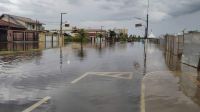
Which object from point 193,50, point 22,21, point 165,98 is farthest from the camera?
point 22,21

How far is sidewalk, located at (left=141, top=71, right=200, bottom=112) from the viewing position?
10.1m

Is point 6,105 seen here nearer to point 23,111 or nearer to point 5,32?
point 23,111

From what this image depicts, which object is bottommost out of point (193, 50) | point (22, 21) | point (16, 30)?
point (193, 50)

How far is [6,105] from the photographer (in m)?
10.4

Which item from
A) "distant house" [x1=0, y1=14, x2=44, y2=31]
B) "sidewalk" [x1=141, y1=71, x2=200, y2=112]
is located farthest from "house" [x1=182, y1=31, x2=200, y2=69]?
"distant house" [x1=0, y1=14, x2=44, y2=31]

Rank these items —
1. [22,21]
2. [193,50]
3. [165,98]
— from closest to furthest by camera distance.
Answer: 1. [165,98]
2. [193,50]
3. [22,21]

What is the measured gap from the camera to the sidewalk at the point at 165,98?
10.1 metres

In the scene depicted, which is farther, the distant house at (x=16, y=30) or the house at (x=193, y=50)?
the distant house at (x=16, y=30)

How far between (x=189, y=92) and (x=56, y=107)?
5.23 metres

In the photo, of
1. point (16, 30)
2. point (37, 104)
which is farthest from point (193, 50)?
point (16, 30)

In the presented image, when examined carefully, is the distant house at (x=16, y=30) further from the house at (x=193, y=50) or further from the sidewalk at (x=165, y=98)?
the sidewalk at (x=165, y=98)

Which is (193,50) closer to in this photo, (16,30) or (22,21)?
(16,30)

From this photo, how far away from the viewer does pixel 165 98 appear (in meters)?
11.6

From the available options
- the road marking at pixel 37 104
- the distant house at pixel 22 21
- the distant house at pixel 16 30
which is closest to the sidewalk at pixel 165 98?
the road marking at pixel 37 104
